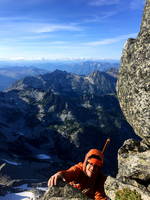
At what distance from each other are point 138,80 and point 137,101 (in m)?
1.14

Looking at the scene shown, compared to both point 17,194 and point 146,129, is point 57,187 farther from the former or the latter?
point 17,194

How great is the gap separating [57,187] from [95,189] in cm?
211

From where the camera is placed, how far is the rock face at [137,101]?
1433cm

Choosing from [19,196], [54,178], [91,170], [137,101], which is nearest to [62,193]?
[54,178]

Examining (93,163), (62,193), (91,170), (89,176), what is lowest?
(62,193)

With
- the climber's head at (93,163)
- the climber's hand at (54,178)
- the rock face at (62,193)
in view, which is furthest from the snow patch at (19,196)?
the climber's head at (93,163)

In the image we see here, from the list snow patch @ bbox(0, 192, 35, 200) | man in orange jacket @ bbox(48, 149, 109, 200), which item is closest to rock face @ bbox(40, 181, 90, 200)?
man in orange jacket @ bbox(48, 149, 109, 200)

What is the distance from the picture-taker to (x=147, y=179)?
1473cm

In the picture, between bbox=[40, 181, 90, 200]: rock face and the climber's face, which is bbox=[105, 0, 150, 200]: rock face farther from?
bbox=[40, 181, 90, 200]: rock face

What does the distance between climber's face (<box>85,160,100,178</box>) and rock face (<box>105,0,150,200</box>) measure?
80 cm

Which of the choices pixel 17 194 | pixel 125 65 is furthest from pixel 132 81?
pixel 17 194

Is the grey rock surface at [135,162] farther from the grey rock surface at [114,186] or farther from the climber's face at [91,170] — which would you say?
the climber's face at [91,170]

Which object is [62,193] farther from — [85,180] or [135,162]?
[135,162]

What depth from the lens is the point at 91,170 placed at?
14.1 metres
